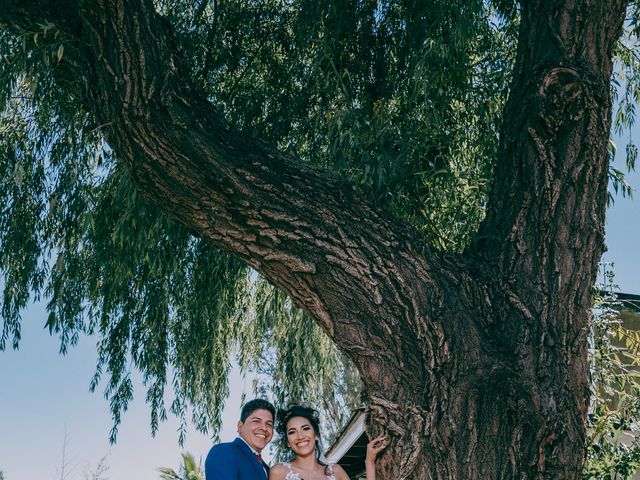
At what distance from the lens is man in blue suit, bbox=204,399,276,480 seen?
4234mm

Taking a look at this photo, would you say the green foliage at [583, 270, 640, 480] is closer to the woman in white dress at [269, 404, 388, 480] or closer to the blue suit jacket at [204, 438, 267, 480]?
the woman in white dress at [269, 404, 388, 480]

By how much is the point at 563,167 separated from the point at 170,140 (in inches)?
76.2

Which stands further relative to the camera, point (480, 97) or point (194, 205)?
point (480, 97)

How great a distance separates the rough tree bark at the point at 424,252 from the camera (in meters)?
3.92

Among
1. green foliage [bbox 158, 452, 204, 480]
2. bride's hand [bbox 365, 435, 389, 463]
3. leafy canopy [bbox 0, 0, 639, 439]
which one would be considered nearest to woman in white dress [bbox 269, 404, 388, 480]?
bride's hand [bbox 365, 435, 389, 463]

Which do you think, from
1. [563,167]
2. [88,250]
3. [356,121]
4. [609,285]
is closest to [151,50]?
[356,121]

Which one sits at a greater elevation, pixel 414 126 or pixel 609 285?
pixel 414 126

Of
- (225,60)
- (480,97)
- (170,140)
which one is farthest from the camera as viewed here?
(225,60)

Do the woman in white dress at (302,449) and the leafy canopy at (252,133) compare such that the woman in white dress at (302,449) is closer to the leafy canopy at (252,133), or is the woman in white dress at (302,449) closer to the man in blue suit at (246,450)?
the man in blue suit at (246,450)

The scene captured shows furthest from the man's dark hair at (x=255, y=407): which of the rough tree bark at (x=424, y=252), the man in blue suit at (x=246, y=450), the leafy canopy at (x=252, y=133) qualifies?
the leafy canopy at (x=252, y=133)

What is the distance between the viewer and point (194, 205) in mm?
4137

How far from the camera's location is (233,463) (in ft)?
14.0

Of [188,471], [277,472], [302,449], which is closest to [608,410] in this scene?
[302,449]

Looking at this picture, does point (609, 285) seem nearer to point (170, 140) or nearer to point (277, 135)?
point (277, 135)
